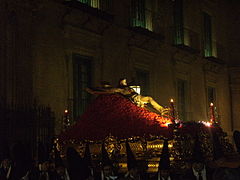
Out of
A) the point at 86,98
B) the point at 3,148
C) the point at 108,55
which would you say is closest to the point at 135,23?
the point at 108,55

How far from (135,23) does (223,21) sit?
8.86 meters

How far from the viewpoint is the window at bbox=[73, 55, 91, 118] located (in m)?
14.6

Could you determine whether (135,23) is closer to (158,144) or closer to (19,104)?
(19,104)

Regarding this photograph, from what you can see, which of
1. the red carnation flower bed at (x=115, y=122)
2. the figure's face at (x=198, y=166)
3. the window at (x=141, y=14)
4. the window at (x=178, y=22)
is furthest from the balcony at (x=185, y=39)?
the figure's face at (x=198, y=166)

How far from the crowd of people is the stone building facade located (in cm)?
243

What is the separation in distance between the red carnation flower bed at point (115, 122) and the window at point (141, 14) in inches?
291

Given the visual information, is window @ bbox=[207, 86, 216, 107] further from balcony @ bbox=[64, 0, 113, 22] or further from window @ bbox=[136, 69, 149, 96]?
balcony @ bbox=[64, 0, 113, 22]

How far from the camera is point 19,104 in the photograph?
480 inches

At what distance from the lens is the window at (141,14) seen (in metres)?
18.0

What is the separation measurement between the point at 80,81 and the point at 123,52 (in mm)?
2501

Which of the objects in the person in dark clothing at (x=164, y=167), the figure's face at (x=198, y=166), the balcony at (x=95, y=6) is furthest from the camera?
the balcony at (x=95, y=6)

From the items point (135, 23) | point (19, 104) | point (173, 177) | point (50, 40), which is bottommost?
point (173, 177)

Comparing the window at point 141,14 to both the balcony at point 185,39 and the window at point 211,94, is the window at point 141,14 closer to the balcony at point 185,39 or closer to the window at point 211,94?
the balcony at point 185,39

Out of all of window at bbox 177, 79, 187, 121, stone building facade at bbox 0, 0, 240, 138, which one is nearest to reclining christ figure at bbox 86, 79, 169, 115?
stone building facade at bbox 0, 0, 240, 138
